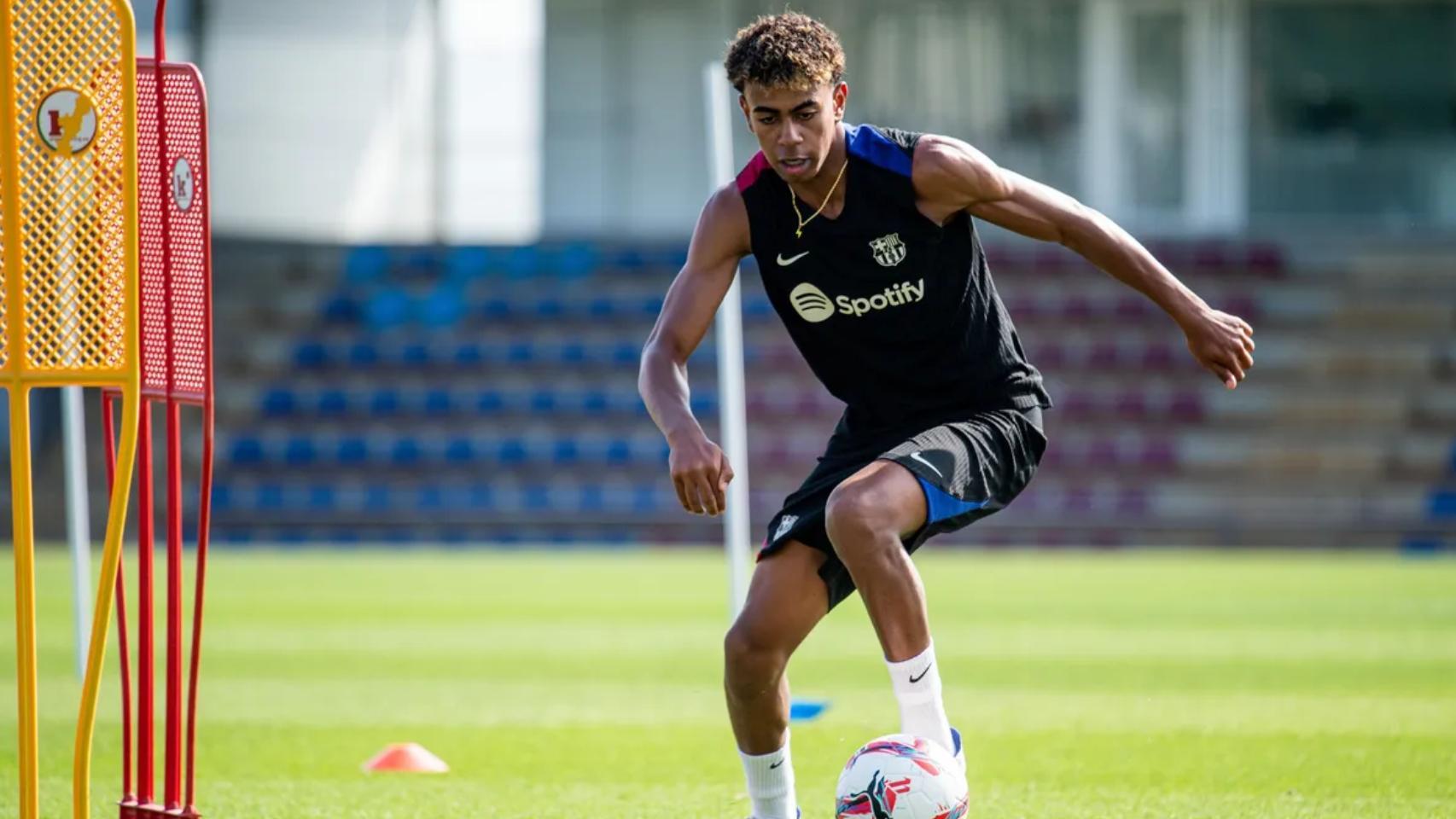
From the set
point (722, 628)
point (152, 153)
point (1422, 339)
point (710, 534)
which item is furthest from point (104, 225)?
point (1422, 339)

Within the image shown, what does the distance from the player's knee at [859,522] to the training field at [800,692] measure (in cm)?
147

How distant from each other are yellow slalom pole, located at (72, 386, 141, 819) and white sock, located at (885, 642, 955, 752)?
177 cm

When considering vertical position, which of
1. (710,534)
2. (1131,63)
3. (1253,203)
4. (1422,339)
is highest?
(1131,63)

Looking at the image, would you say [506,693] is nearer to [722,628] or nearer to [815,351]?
[722,628]

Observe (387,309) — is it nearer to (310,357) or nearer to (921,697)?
(310,357)

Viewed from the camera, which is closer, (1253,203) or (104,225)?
(104,225)

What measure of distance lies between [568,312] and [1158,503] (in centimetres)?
812

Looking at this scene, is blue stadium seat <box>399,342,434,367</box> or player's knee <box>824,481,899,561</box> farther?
blue stadium seat <box>399,342,434,367</box>

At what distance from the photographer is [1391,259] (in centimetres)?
2416

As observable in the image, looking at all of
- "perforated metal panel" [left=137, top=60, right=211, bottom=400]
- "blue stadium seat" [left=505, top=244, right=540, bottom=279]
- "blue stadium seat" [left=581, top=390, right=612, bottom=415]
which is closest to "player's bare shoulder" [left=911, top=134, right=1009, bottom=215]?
"perforated metal panel" [left=137, top=60, right=211, bottom=400]

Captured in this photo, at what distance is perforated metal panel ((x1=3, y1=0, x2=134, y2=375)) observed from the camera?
402cm

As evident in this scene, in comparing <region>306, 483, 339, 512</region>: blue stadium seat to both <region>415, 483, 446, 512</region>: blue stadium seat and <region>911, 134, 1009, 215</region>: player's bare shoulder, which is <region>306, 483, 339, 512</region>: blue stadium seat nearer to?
<region>415, 483, 446, 512</region>: blue stadium seat

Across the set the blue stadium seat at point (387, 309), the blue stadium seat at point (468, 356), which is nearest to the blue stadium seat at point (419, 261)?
the blue stadium seat at point (387, 309)

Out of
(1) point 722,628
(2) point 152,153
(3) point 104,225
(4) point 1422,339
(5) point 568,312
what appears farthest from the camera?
(5) point 568,312
